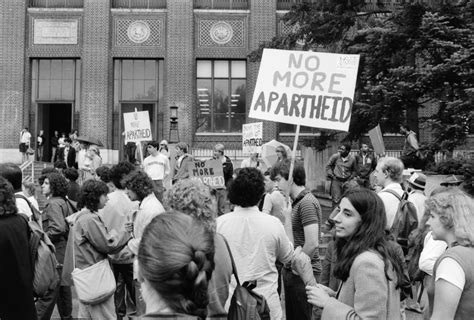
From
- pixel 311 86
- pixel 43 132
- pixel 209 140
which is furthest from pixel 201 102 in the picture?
pixel 311 86

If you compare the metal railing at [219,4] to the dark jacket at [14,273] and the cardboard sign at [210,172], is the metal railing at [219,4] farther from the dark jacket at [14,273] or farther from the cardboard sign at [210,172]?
the dark jacket at [14,273]

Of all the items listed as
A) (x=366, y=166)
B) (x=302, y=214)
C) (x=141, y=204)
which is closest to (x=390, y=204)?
(x=302, y=214)

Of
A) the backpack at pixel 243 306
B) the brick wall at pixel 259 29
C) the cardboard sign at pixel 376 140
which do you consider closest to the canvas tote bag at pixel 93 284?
the backpack at pixel 243 306

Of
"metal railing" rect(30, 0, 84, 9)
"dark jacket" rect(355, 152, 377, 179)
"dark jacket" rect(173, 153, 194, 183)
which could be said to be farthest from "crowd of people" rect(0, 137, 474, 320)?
"metal railing" rect(30, 0, 84, 9)

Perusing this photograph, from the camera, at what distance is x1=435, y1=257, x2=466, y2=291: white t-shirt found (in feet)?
10.1

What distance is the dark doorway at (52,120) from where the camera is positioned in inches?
1163

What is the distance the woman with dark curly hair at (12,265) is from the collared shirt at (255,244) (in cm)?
163

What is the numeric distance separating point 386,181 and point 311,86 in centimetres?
144

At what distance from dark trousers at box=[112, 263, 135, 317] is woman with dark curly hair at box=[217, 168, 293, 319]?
3080 millimetres

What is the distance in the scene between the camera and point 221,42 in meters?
29.5

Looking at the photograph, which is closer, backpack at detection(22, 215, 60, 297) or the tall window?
backpack at detection(22, 215, 60, 297)

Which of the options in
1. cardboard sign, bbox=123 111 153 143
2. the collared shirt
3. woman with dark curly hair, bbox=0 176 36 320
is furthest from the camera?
cardboard sign, bbox=123 111 153 143

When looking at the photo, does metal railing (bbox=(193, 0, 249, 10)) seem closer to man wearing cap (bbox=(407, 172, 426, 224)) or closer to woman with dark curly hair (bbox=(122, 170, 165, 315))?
man wearing cap (bbox=(407, 172, 426, 224))

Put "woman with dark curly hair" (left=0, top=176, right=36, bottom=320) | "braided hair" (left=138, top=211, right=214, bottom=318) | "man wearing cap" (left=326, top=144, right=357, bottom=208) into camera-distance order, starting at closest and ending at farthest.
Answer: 1. "braided hair" (left=138, top=211, right=214, bottom=318)
2. "woman with dark curly hair" (left=0, top=176, right=36, bottom=320)
3. "man wearing cap" (left=326, top=144, right=357, bottom=208)
